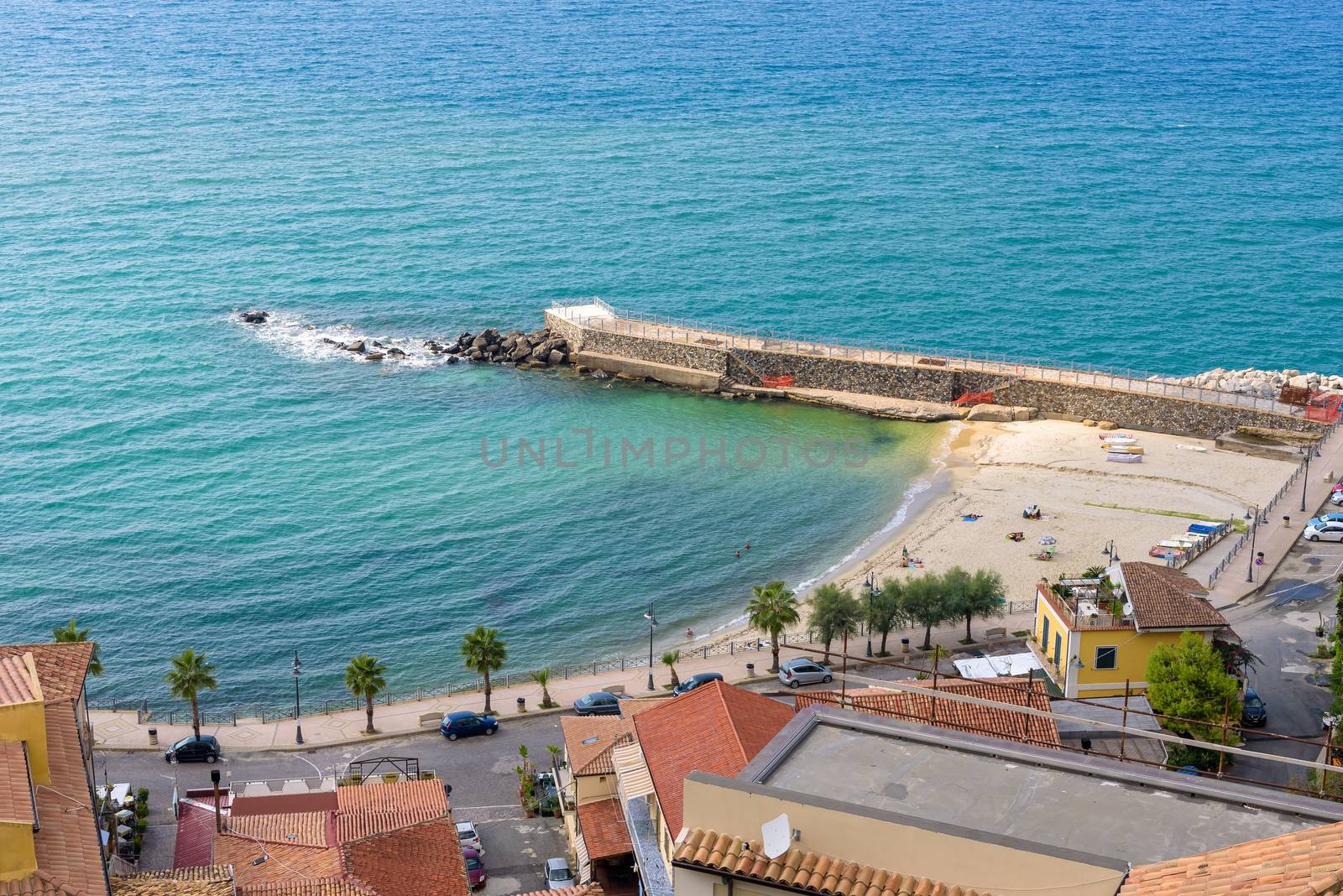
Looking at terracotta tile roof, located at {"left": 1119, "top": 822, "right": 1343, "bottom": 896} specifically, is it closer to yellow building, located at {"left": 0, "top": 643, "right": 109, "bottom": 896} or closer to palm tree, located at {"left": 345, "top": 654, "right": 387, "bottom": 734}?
yellow building, located at {"left": 0, "top": 643, "right": 109, "bottom": 896}

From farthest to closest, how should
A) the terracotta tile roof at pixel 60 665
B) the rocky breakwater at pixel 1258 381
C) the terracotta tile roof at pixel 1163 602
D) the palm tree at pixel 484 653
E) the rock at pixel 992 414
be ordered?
the rocky breakwater at pixel 1258 381 < the rock at pixel 992 414 < the palm tree at pixel 484 653 < the terracotta tile roof at pixel 1163 602 < the terracotta tile roof at pixel 60 665

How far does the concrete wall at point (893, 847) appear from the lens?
54.7ft

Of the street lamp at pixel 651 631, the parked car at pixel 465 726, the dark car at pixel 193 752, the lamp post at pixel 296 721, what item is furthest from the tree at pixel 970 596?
the dark car at pixel 193 752

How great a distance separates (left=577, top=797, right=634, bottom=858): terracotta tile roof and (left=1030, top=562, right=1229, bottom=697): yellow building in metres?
18.1

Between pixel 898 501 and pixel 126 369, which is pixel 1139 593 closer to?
pixel 898 501

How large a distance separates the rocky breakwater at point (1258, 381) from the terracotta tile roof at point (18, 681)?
76.1 metres

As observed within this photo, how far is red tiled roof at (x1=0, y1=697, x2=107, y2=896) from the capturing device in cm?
2845

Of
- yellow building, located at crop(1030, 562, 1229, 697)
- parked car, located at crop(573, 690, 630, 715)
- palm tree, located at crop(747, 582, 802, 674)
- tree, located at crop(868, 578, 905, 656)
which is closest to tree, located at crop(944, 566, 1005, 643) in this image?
tree, located at crop(868, 578, 905, 656)

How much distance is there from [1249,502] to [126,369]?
3093 inches

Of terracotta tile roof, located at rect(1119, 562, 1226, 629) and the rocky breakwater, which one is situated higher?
the rocky breakwater

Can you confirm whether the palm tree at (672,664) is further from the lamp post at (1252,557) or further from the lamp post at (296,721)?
the lamp post at (1252,557)

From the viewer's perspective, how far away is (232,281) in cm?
12762

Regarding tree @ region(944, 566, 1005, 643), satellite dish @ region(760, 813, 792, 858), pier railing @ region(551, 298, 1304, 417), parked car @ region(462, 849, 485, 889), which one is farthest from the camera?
pier railing @ region(551, 298, 1304, 417)

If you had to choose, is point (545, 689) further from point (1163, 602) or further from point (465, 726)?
point (1163, 602)
